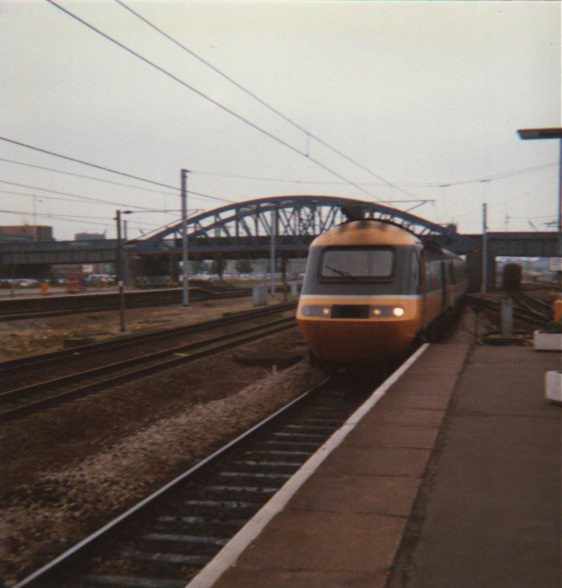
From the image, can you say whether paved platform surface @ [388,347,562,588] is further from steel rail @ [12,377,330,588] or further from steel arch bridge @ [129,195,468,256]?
steel arch bridge @ [129,195,468,256]

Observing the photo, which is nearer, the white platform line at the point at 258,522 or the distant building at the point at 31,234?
the white platform line at the point at 258,522

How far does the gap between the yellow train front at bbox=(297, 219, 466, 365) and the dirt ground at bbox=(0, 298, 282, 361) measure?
10456 millimetres

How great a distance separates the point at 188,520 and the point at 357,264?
24.1 feet

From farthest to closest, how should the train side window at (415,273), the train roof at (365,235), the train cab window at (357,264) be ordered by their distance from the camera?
the train roof at (365,235), the train side window at (415,273), the train cab window at (357,264)

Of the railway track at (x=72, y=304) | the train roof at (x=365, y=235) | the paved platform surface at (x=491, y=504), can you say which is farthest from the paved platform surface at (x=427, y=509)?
the railway track at (x=72, y=304)

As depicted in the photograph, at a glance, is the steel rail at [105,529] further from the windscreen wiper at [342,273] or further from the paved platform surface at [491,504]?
the windscreen wiper at [342,273]

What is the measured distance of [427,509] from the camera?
5105mm

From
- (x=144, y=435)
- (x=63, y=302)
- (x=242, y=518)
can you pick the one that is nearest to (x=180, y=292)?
(x=63, y=302)

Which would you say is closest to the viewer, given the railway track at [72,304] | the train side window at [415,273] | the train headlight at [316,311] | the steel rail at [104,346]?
the train headlight at [316,311]

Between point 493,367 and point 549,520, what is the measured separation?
7.90 metres

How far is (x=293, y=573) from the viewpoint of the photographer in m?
4.13

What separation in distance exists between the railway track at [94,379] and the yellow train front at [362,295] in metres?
4.27

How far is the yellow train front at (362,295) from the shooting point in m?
12.0

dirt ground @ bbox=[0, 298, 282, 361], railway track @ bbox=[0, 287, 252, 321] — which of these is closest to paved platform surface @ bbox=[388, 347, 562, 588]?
dirt ground @ bbox=[0, 298, 282, 361]
